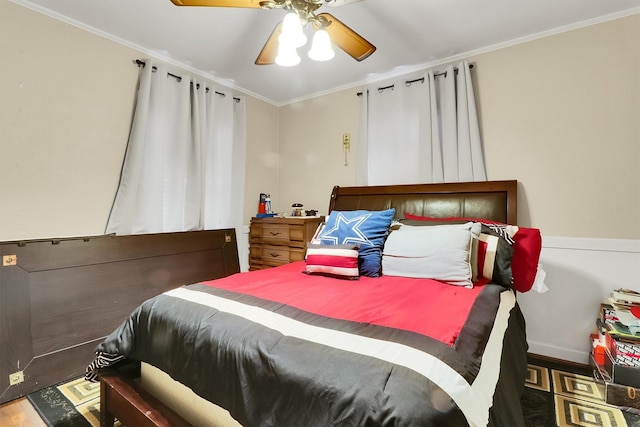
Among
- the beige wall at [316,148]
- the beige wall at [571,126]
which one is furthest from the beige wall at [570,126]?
the beige wall at [316,148]

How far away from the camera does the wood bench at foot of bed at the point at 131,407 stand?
4.06 feet

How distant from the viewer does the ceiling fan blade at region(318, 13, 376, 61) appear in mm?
1723

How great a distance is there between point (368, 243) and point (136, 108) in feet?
7.18

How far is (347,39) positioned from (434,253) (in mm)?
1372

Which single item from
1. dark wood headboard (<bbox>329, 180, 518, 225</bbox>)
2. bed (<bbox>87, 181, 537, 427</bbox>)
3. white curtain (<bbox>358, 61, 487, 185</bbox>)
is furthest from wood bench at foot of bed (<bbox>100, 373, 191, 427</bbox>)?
white curtain (<bbox>358, 61, 487, 185</bbox>)

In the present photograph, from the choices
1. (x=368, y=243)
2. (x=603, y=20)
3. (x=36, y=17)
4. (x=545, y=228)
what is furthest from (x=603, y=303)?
(x=36, y=17)

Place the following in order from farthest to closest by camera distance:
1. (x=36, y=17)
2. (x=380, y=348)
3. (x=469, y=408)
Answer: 1. (x=36, y=17)
2. (x=380, y=348)
3. (x=469, y=408)

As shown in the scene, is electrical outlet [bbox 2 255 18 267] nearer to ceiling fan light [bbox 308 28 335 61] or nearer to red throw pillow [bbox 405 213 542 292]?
ceiling fan light [bbox 308 28 335 61]

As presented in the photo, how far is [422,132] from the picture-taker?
113 inches

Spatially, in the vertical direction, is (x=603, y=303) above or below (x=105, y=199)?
below

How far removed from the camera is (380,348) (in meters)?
0.96

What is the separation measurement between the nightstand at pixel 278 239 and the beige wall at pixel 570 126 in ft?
5.78

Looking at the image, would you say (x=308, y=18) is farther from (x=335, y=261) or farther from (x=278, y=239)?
(x=278, y=239)

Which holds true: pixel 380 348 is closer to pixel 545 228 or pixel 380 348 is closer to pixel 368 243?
pixel 368 243
